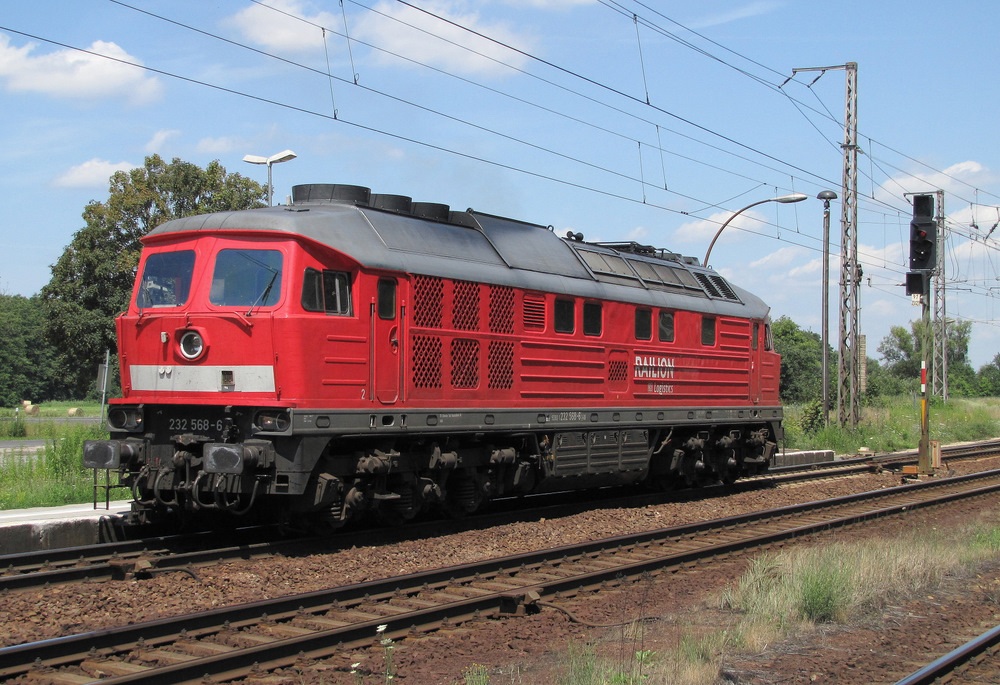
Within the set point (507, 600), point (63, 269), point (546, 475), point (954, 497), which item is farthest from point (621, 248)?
point (63, 269)

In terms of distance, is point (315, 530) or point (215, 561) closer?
point (215, 561)

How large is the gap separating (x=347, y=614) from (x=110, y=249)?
28970 millimetres

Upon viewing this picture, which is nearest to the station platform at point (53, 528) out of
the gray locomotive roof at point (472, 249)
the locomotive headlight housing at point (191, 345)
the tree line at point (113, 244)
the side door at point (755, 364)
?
the locomotive headlight housing at point (191, 345)

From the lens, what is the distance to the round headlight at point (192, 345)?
33.9 ft

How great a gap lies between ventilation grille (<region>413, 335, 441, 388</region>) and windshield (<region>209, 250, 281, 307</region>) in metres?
1.95

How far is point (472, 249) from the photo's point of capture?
12680mm

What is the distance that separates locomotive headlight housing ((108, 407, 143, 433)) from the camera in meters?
10.7

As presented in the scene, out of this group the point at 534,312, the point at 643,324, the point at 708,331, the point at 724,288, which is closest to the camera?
the point at 534,312

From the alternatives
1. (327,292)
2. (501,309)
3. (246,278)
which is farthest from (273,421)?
(501,309)

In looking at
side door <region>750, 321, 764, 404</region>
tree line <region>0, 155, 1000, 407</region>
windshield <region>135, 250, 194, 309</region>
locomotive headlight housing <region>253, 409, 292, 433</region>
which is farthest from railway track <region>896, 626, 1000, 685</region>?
tree line <region>0, 155, 1000, 407</region>

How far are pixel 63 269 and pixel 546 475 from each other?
26.3 m

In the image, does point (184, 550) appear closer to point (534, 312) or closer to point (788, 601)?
point (534, 312)

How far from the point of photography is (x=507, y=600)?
27.4 feet

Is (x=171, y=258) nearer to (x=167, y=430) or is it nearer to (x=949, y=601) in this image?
(x=167, y=430)
